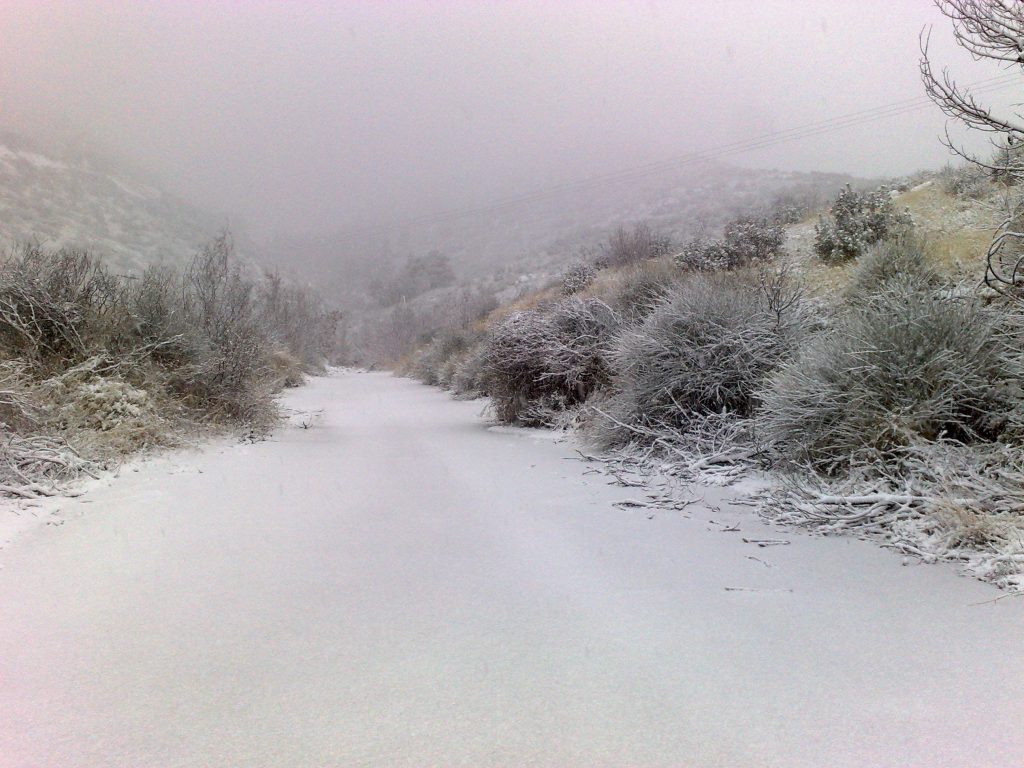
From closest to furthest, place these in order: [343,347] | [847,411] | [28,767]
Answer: [28,767], [847,411], [343,347]

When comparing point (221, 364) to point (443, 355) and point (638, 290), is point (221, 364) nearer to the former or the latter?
point (638, 290)

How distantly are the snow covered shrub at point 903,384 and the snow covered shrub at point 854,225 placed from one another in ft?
38.2

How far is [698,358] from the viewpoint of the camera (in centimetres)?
795

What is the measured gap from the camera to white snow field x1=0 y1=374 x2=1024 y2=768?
2.05 m

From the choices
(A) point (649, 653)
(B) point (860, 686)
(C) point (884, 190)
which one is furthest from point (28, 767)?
(C) point (884, 190)

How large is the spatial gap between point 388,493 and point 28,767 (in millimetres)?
4305

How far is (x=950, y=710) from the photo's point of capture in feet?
7.14

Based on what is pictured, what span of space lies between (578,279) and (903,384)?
1970 cm

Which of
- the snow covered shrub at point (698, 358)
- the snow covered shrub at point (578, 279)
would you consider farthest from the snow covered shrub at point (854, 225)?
the snow covered shrub at point (698, 358)

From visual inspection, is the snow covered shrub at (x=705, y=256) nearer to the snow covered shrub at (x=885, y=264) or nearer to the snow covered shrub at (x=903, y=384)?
the snow covered shrub at (x=885, y=264)

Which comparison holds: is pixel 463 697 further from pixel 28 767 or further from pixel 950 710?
pixel 950 710

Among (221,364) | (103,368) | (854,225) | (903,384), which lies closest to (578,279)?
(854,225)

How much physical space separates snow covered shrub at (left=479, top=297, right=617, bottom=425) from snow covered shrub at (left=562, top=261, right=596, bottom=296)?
9828 millimetres

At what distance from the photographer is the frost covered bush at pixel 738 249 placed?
58.7 ft
